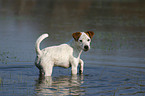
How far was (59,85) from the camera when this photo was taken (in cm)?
1045

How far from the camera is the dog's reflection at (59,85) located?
31.1 feet

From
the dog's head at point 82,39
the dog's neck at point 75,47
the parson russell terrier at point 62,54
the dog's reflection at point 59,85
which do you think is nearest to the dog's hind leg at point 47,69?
the parson russell terrier at point 62,54

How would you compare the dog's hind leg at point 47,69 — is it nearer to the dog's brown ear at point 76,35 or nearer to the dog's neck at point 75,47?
the dog's neck at point 75,47

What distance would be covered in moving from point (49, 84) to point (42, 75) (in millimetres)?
1035

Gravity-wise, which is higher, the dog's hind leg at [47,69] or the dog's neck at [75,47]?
the dog's neck at [75,47]

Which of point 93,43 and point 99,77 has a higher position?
point 93,43

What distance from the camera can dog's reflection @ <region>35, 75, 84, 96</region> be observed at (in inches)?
373

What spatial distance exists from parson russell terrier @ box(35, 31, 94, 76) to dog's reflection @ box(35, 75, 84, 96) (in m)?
0.29

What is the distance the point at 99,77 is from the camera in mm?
11719

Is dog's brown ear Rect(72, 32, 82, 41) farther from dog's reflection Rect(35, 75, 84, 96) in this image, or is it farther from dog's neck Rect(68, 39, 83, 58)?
dog's reflection Rect(35, 75, 84, 96)

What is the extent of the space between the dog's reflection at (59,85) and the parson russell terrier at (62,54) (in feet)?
0.94

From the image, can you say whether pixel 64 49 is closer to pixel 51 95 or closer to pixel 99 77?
pixel 99 77

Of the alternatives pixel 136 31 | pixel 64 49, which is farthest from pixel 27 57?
pixel 136 31

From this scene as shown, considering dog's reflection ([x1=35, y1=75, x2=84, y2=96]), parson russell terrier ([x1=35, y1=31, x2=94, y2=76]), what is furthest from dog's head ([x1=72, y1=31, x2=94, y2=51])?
dog's reflection ([x1=35, y1=75, x2=84, y2=96])
